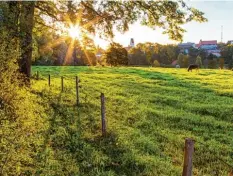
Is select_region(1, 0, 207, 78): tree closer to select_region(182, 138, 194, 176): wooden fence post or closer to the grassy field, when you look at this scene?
the grassy field

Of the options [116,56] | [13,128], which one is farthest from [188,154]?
[116,56]

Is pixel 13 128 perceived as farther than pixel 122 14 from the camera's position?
No

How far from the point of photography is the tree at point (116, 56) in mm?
15919

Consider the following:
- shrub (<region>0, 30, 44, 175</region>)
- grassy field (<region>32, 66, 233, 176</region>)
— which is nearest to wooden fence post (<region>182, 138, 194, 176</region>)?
grassy field (<region>32, 66, 233, 176</region>)

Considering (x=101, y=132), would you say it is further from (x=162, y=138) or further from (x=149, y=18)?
(x=149, y=18)

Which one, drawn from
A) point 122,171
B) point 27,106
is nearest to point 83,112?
point 27,106

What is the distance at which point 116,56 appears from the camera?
53.5ft

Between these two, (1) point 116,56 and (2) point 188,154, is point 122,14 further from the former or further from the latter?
(2) point 188,154

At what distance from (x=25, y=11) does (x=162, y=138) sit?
7757 mm

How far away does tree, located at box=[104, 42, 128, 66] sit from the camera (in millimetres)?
15919

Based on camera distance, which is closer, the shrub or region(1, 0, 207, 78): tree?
the shrub

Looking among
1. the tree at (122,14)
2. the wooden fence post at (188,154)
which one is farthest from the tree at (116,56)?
the wooden fence post at (188,154)

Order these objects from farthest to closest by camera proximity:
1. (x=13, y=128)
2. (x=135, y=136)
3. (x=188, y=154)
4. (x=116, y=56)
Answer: (x=116, y=56)
(x=135, y=136)
(x=13, y=128)
(x=188, y=154)

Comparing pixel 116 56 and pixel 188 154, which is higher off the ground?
pixel 116 56
